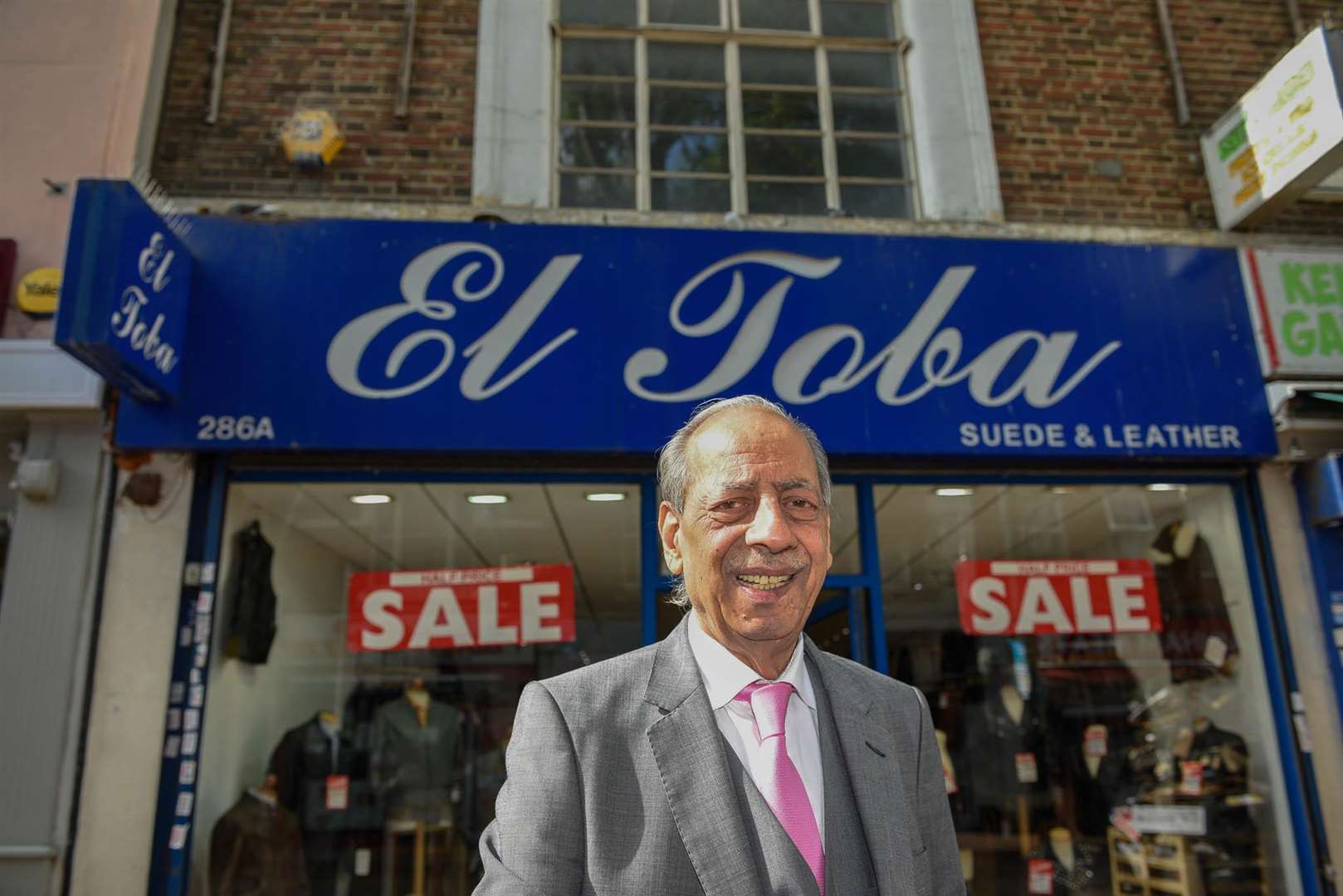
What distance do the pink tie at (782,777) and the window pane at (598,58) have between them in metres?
5.72

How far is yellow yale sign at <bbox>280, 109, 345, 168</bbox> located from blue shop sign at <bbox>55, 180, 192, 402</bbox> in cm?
107

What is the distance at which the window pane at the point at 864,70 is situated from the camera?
22.4ft

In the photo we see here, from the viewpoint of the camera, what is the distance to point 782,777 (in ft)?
5.40

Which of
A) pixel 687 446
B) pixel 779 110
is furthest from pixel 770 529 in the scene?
pixel 779 110

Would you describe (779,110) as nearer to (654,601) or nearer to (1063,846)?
(654,601)

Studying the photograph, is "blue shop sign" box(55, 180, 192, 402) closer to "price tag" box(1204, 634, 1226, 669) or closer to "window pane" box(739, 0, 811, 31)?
"window pane" box(739, 0, 811, 31)

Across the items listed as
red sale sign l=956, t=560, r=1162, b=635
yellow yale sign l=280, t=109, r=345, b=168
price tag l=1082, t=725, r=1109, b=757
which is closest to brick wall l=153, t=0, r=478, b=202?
yellow yale sign l=280, t=109, r=345, b=168

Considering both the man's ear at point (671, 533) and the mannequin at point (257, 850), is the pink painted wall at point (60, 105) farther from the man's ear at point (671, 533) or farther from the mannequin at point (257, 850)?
the man's ear at point (671, 533)

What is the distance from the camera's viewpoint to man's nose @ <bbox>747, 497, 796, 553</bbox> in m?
1.71

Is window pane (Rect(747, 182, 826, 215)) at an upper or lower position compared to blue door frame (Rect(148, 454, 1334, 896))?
upper

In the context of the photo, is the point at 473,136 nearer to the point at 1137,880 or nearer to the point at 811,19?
the point at 811,19

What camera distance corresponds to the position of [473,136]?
242 inches

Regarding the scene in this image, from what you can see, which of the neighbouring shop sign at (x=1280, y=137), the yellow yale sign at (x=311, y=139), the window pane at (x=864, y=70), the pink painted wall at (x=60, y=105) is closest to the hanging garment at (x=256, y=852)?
the pink painted wall at (x=60, y=105)

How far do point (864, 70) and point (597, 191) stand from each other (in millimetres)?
2176
